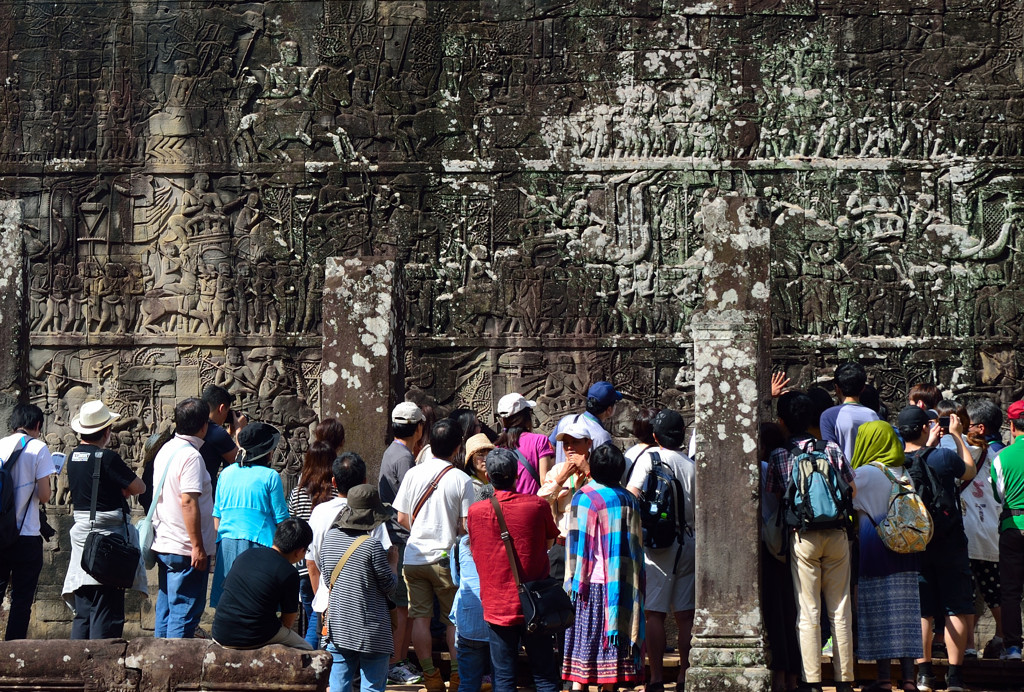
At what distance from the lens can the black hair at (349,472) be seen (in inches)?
273

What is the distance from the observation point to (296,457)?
1269 cm

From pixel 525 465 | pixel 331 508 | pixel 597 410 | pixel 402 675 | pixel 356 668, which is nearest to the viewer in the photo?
pixel 356 668

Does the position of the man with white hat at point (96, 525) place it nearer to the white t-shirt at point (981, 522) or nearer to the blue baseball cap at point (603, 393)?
the blue baseball cap at point (603, 393)

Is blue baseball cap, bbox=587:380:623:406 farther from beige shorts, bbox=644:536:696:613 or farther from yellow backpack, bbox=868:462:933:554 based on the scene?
yellow backpack, bbox=868:462:933:554

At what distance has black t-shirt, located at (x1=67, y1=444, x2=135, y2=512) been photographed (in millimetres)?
7465

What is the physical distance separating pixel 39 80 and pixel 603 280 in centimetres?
630

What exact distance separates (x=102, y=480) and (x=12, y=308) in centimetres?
307

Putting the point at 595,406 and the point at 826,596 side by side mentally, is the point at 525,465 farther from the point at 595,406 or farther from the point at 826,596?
the point at 826,596

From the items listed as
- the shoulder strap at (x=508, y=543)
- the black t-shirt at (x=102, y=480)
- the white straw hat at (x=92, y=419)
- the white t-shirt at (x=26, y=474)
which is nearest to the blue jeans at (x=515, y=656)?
the shoulder strap at (x=508, y=543)

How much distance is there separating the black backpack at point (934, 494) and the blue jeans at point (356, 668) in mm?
3429

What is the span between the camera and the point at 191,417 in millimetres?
7723

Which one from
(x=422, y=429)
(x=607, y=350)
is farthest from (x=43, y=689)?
(x=607, y=350)

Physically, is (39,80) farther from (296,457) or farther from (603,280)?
(603,280)

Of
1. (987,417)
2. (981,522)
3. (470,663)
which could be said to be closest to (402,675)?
(470,663)
